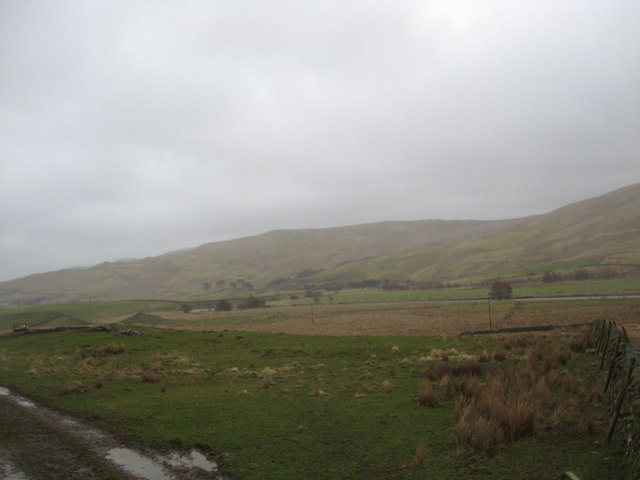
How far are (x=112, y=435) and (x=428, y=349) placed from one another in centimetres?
2066

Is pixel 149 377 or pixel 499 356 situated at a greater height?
pixel 149 377

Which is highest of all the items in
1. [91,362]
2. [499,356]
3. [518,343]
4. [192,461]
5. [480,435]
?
[91,362]

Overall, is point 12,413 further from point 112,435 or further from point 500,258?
point 500,258

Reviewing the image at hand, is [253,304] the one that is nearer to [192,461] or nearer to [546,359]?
[546,359]

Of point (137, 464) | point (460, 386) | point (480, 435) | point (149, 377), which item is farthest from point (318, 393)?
point (149, 377)

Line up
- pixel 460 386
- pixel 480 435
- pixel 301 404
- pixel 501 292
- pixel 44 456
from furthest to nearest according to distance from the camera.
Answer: pixel 501 292 < pixel 301 404 < pixel 460 386 < pixel 44 456 < pixel 480 435

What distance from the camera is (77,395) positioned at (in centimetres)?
1895

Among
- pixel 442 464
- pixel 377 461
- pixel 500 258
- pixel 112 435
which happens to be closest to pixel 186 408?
pixel 112 435

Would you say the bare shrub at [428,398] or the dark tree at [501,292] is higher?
the bare shrub at [428,398]

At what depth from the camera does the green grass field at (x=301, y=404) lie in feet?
33.2

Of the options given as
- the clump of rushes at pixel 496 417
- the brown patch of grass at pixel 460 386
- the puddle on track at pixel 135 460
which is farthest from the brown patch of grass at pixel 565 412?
the puddle on track at pixel 135 460

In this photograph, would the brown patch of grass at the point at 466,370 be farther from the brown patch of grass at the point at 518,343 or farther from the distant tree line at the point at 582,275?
the distant tree line at the point at 582,275

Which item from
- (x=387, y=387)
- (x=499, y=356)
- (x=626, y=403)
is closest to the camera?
(x=626, y=403)

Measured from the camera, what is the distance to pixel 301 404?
Result: 16562 mm
